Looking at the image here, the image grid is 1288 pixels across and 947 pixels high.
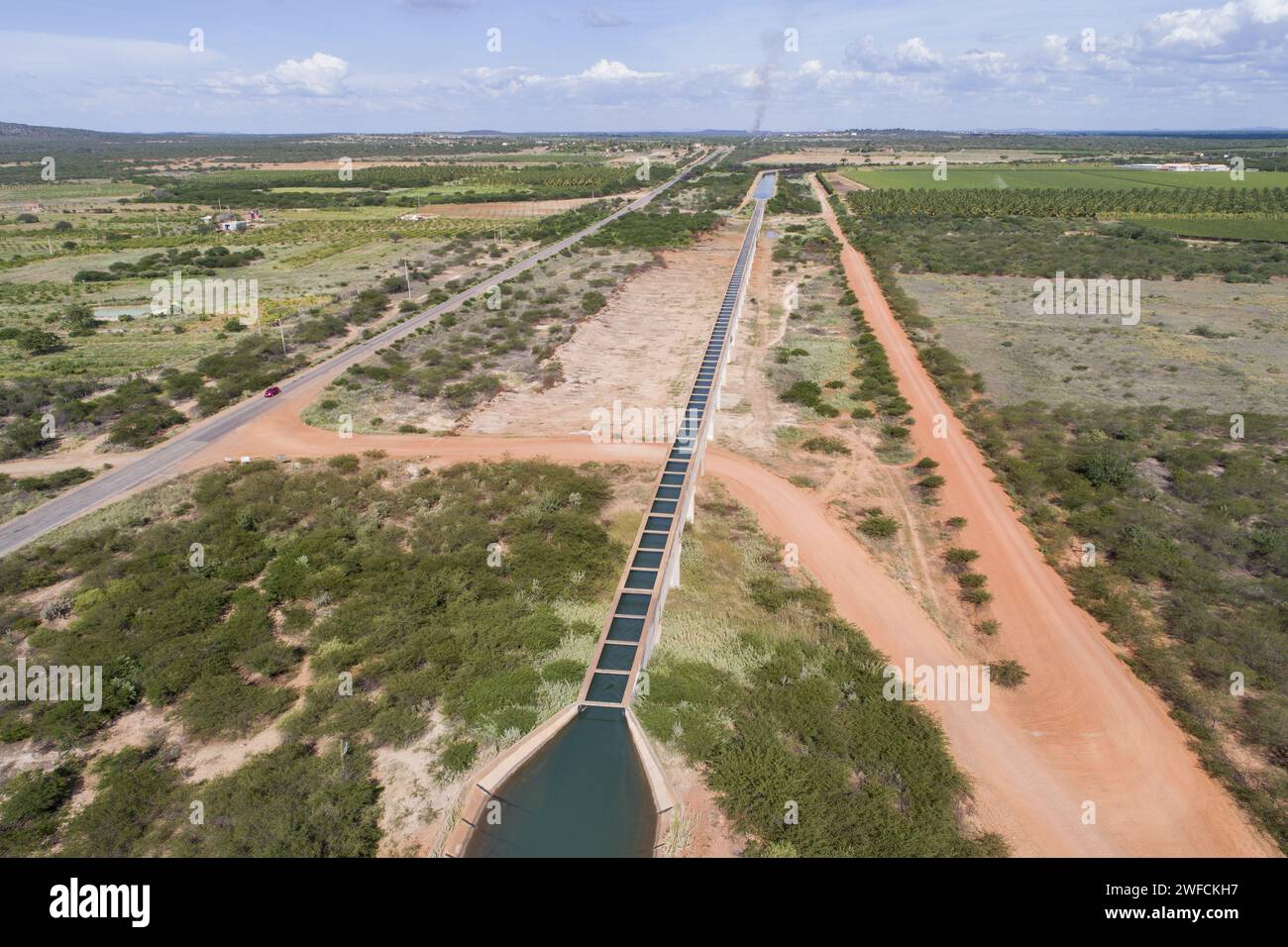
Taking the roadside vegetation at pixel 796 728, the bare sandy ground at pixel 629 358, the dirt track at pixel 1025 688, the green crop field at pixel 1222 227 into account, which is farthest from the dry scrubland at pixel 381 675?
the green crop field at pixel 1222 227

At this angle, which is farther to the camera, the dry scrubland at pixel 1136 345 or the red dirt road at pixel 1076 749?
the dry scrubland at pixel 1136 345

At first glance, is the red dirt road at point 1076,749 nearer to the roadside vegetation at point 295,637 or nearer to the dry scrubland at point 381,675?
the dry scrubland at point 381,675

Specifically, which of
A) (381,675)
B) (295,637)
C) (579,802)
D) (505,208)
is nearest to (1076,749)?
(579,802)

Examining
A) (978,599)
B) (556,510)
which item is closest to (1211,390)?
(978,599)

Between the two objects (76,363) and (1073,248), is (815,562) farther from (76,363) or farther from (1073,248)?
(1073,248)

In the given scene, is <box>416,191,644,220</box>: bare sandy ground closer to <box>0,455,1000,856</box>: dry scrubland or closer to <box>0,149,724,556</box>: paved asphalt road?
<box>0,149,724,556</box>: paved asphalt road
